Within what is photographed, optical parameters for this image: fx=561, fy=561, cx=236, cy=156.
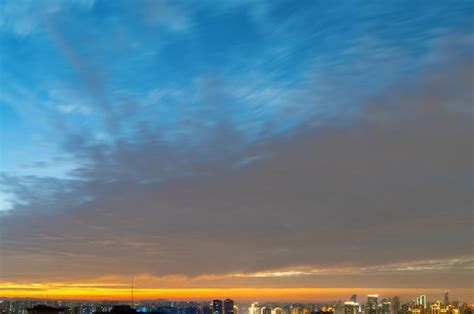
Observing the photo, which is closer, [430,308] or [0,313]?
[0,313]

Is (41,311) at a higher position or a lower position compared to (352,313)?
higher

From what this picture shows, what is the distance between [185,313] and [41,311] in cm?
13324

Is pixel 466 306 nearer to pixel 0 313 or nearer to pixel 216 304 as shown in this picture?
pixel 216 304

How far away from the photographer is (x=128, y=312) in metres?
60.5

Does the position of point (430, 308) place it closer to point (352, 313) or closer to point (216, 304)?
point (352, 313)

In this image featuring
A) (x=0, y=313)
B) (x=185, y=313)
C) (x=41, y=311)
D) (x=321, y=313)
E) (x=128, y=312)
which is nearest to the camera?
(x=41, y=311)

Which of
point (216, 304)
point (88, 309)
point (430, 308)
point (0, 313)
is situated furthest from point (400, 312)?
point (0, 313)

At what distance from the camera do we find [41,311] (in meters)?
53.3

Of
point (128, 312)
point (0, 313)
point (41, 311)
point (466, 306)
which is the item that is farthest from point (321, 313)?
point (466, 306)

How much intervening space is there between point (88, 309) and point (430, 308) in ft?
385

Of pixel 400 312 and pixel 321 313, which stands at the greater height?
pixel 321 313

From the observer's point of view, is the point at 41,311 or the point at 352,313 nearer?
the point at 41,311

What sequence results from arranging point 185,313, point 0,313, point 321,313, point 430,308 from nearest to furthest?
point 321,313 → point 0,313 → point 185,313 → point 430,308

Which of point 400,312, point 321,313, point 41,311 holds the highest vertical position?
point 41,311
